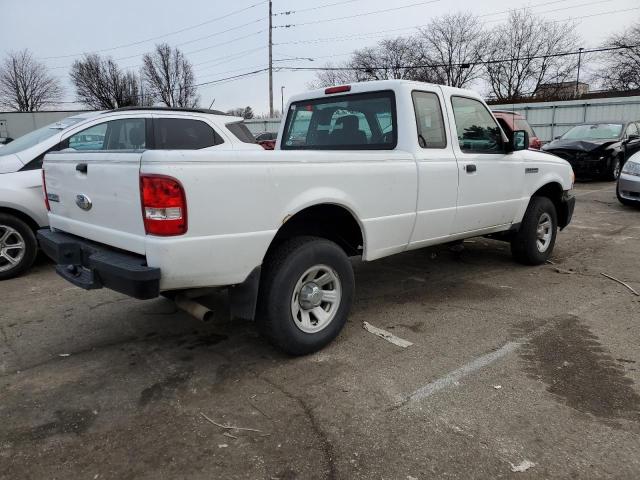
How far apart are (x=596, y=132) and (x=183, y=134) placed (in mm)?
12524

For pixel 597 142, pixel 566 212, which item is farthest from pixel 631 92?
pixel 566 212

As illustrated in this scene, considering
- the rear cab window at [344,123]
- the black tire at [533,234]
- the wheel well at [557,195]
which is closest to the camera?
the rear cab window at [344,123]

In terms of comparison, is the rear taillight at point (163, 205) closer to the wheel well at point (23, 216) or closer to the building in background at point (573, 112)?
the wheel well at point (23, 216)

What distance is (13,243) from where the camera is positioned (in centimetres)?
549

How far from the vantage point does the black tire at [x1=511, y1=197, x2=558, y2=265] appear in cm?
555

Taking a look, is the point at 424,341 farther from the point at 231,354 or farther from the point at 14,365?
the point at 14,365

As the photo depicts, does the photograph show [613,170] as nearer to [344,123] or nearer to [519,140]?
[519,140]

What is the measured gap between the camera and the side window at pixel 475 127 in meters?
4.61

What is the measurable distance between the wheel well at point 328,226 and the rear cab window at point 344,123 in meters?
0.83

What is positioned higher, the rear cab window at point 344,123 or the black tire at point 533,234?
the rear cab window at point 344,123

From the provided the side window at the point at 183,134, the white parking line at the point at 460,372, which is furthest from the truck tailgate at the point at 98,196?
the side window at the point at 183,134

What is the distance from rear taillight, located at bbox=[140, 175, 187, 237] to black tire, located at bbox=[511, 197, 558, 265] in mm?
4205

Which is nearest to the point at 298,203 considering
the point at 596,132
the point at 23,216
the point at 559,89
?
the point at 23,216

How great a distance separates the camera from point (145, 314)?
174 inches
